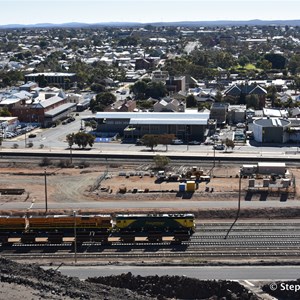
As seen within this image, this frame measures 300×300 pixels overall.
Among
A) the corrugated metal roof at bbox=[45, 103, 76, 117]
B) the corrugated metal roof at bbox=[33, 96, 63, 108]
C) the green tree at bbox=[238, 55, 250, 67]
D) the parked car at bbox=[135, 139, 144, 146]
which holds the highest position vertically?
the green tree at bbox=[238, 55, 250, 67]

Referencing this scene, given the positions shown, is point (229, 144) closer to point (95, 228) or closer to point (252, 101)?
point (252, 101)

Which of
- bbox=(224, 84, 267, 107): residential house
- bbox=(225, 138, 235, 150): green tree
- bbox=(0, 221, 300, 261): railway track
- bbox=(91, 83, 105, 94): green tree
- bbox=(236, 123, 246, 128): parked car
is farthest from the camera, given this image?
bbox=(91, 83, 105, 94): green tree

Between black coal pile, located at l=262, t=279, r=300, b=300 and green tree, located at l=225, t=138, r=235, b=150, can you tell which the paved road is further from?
green tree, located at l=225, t=138, r=235, b=150

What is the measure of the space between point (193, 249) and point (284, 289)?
174 inches

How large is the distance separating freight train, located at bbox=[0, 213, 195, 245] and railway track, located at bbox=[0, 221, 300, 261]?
1.04 feet

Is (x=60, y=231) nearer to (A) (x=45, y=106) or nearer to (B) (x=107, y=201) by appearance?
(B) (x=107, y=201)

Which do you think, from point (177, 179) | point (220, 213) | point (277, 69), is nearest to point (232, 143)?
point (177, 179)

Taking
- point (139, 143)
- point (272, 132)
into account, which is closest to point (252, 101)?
point (272, 132)

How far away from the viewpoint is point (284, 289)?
15.5 meters

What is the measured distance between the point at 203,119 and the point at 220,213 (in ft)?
51.8

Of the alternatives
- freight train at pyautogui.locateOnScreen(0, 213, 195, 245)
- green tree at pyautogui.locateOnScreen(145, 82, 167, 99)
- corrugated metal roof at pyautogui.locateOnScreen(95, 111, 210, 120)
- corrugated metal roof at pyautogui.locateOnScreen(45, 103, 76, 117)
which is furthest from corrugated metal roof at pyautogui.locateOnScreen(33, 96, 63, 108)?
freight train at pyautogui.locateOnScreen(0, 213, 195, 245)

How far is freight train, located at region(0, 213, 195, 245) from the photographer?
→ 793 inches

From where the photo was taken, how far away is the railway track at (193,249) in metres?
18.7

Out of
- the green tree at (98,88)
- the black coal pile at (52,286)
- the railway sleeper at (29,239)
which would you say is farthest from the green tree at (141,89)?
the black coal pile at (52,286)
